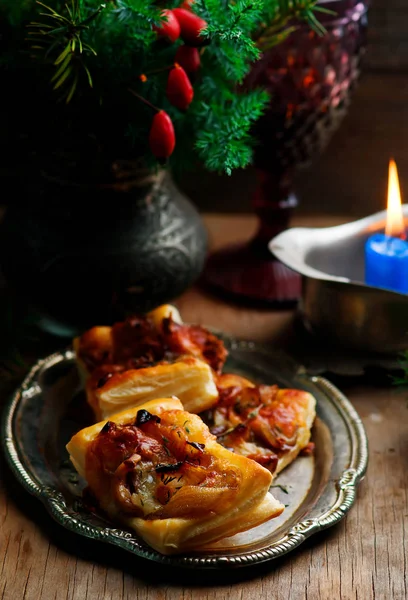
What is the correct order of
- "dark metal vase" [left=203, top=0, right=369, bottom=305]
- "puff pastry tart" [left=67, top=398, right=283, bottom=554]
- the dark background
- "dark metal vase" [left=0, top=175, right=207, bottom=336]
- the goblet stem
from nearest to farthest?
"puff pastry tart" [left=67, top=398, right=283, bottom=554] → "dark metal vase" [left=0, top=175, right=207, bottom=336] → "dark metal vase" [left=203, top=0, right=369, bottom=305] → the goblet stem → the dark background

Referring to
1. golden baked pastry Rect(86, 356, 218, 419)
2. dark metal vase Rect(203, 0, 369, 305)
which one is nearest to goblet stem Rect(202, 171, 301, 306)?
dark metal vase Rect(203, 0, 369, 305)

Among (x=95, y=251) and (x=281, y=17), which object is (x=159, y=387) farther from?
(x=281, y=17)

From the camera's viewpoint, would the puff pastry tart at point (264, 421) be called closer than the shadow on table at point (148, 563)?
No

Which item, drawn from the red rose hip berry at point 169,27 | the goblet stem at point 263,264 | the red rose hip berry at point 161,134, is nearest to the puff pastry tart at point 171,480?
the red rose hip berry at point 161,134

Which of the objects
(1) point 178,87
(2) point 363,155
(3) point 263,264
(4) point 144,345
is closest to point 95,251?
(4) point 144,345

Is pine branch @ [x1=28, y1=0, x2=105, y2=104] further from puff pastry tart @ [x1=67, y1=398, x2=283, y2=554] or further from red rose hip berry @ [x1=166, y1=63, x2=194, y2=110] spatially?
puff pastry tart @ [x1=67, y1=398, x2=283, y2=554]

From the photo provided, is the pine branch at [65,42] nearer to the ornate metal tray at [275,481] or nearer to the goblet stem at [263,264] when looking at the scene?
the ornate metal tray at [275,481]
